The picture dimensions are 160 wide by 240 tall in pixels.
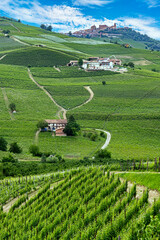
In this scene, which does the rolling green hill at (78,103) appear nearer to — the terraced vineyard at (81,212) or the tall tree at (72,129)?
the tall tree at (72,129)

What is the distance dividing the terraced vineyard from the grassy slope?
1.38m

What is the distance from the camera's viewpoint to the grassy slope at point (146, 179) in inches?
1055

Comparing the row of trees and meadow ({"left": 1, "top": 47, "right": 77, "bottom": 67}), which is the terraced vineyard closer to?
the row of trees

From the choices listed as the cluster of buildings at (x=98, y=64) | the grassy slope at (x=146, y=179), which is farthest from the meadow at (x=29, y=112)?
the grassy slope at (x=146, y=179)

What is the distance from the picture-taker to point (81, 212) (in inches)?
1015

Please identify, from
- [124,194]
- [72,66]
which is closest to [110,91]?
[72,66]

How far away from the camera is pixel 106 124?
97375mm

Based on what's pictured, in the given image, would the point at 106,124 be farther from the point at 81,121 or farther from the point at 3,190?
the point at 3,190

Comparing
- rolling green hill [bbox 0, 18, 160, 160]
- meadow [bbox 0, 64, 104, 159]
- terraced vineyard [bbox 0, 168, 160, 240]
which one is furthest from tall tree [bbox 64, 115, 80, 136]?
terraced vineyard [bbox 0, 168, 160, 240]

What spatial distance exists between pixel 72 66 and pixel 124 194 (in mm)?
146780

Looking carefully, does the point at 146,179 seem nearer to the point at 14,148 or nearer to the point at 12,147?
the point at 12,147

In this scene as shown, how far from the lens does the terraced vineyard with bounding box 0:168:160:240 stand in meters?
22.0

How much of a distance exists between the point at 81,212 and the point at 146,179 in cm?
688

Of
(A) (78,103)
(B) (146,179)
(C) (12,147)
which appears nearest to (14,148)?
(C) (12,147)
